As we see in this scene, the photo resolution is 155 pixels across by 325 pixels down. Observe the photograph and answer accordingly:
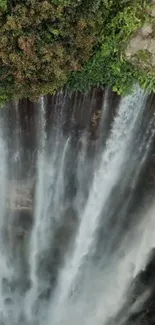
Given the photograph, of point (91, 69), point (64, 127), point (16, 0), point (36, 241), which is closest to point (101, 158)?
point (64, 127)

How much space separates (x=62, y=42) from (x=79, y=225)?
17.0ft

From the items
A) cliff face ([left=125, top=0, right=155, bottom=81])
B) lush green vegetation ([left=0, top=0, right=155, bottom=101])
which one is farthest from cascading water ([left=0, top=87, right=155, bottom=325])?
lush green vegetation ([left=0, top=0, right=155, bottom=101])

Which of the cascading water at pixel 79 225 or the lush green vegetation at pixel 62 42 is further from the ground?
the lush green vegetation at pixel 62 42

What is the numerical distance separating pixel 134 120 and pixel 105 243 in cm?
371

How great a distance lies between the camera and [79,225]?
1108cm

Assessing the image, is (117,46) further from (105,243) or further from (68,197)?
(105,243)

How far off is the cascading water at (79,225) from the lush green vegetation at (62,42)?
82 centimetres

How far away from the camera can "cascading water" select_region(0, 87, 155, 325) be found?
9.35 m

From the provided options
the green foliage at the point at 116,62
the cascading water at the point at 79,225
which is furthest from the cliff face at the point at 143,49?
the cascading water at the point at 79,225

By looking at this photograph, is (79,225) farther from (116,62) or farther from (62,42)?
(62,42)

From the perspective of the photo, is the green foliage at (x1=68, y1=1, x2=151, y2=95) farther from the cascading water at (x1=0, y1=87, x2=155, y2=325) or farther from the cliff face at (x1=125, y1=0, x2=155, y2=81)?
the cascading water at (x1=0, y1=87, x2=155, y2=325)

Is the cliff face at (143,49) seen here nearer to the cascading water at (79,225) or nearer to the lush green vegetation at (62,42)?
the lush green vegetation at (62,42)

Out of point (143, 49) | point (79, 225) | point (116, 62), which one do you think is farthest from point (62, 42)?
point (79, 225)

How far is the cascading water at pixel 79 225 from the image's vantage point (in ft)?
30.7
